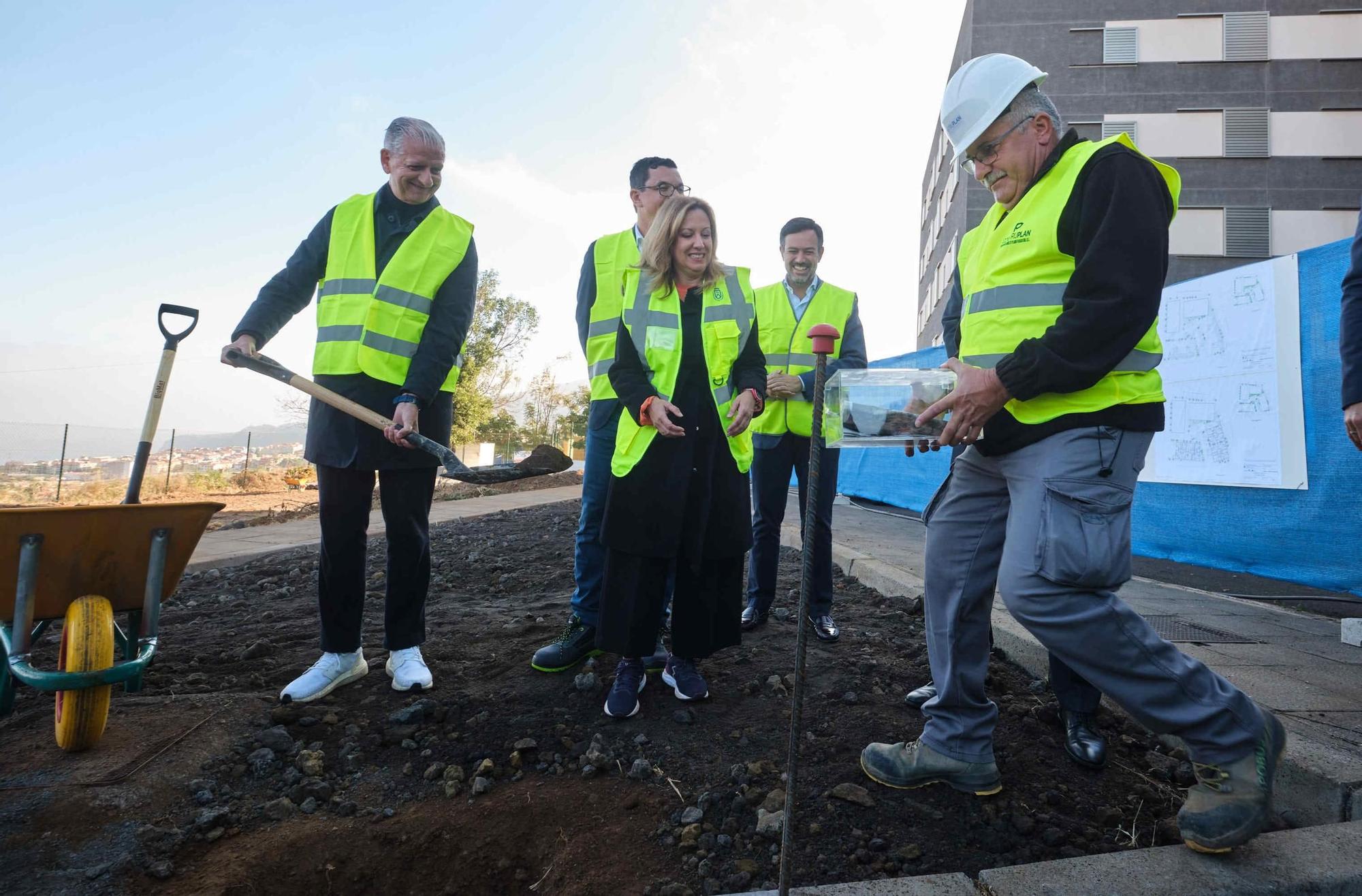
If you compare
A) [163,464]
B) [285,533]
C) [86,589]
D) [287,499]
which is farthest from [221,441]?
[86,589]

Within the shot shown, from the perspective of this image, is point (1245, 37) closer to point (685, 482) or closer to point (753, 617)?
point (753, 617)

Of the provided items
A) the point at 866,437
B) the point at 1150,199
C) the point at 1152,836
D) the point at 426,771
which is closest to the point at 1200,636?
the point at 1152,836

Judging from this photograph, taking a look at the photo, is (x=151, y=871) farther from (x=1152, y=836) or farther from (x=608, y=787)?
(x=1152, y=836)

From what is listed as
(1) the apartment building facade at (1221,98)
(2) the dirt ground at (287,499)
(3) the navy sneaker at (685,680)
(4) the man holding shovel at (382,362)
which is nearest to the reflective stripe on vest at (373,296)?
(4) the man holding shovel at (382,362)

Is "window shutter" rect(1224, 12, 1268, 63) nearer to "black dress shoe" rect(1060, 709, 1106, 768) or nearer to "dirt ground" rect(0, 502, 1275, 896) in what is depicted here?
"dirt ground" rect(0, 502, 1275, 896)

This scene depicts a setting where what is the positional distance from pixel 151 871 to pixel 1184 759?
289cm

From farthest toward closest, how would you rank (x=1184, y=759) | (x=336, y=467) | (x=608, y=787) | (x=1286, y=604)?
(x=1286, y=604) < (x=336, y=467) < (x=1184, y=759) < (x=608, y=787)

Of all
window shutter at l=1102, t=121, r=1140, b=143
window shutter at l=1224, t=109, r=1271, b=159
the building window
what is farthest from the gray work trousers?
window shutter at l=1224, t=109, r=1271, b=159

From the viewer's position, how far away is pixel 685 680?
111 inches

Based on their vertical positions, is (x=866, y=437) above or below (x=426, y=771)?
above

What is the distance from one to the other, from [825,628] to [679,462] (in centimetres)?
143

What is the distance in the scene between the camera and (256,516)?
1097cm

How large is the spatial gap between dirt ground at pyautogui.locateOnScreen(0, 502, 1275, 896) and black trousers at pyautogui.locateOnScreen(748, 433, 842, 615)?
27.2 inches

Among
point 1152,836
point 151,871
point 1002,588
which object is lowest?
point 151,871
